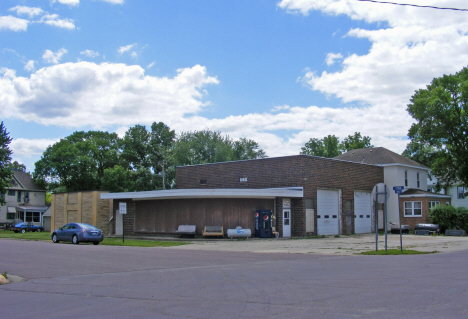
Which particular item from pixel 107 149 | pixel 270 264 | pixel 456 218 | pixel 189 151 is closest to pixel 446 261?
pixel 270 264

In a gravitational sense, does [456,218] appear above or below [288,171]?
below

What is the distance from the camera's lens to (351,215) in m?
38.6

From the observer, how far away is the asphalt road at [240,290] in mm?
7867

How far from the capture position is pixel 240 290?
1008 centimetres

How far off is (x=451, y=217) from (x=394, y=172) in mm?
7106

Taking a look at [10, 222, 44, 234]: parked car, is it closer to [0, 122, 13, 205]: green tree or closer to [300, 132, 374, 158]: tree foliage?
[0, 122, 13, 205]: green tree

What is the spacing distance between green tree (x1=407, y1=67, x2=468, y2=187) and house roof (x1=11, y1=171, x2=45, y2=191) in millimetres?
58086

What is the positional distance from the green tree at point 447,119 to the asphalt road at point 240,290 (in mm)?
33009

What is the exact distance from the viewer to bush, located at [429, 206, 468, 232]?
38375 mm

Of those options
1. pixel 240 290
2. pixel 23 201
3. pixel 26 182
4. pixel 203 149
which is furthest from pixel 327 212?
pixel 26 182

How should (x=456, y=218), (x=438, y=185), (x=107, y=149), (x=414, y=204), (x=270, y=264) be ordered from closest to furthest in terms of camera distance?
(x=270, y=264)
(x=456, y=218)
(x=414, y=204)
(x=438, y=185)
(x=107, y=149)

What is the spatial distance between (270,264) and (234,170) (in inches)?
930

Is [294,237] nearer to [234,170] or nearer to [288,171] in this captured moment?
[288,171]

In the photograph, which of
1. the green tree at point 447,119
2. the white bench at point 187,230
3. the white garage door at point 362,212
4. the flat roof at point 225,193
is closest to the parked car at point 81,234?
the flat roof at point 225,193
